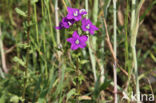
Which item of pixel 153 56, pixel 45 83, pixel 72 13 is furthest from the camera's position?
pixel 153 56

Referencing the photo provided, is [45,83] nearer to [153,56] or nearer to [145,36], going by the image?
[153,56]

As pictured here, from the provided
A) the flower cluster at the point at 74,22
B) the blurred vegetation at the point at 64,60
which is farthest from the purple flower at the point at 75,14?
the blurred vegetation at the point at 64,60

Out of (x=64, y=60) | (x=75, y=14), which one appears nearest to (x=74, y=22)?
(x=75, y=14)

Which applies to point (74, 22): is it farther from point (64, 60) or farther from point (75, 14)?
point (64, 60)

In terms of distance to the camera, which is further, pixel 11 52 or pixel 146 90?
pixel 11 52

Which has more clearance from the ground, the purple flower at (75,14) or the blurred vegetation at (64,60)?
the purple flower at (75,14)

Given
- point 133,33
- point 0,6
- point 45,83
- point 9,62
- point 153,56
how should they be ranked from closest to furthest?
point 133,33 < point 45,83 < point 153,56 < point 9,62 < point 0,6

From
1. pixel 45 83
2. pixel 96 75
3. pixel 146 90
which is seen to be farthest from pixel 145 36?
pixel 45 83

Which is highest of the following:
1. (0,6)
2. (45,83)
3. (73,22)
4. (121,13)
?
(0,6)

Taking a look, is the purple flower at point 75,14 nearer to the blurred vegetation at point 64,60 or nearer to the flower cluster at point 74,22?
the flower cluster at point 74,22
